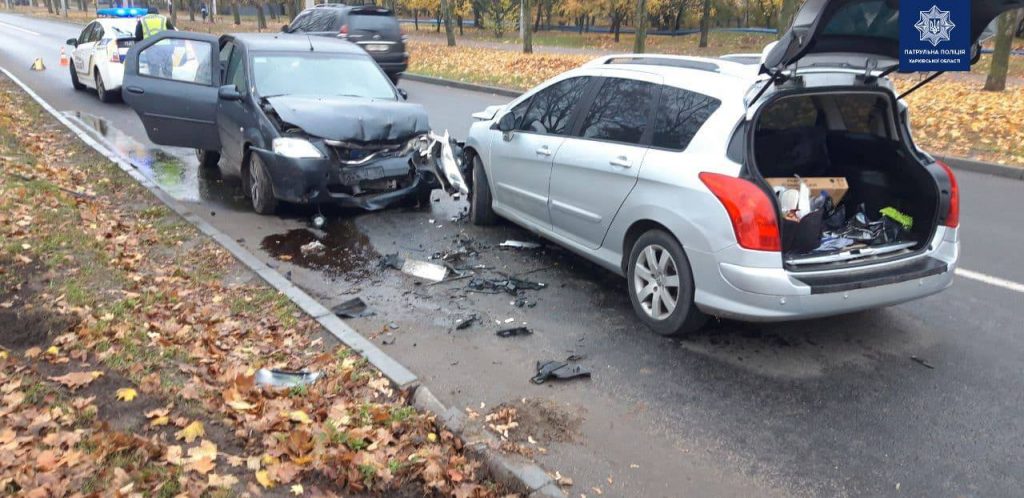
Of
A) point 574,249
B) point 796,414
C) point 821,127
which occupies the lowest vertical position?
point 796,414

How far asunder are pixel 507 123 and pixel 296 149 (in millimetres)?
2138

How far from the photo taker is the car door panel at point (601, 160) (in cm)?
530

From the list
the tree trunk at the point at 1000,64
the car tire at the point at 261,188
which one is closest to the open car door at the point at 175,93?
the car tire at the point at 261,188

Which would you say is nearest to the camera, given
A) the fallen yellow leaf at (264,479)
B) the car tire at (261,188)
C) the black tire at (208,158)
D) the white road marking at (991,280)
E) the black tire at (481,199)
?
the fallen yellow leaf at (264,479)

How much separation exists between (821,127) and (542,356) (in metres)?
2.53

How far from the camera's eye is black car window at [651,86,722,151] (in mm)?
4875

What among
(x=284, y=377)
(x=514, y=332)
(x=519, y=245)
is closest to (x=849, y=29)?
(x=514, y=332)

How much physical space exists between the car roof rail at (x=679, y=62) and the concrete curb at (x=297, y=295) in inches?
108

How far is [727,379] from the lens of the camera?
14.9 ft

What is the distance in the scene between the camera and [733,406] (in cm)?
424

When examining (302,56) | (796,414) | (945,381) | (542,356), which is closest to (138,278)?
(542,356)

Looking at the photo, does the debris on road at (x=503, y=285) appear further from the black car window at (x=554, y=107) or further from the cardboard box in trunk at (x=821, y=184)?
the cardboard box in trunk at (x=821, y=184)

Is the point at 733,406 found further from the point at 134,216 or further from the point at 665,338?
→ the point at 134,216

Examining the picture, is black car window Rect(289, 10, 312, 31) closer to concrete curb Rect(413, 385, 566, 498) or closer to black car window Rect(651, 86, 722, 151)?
black car window Rect(651, 86, 722, 151)
